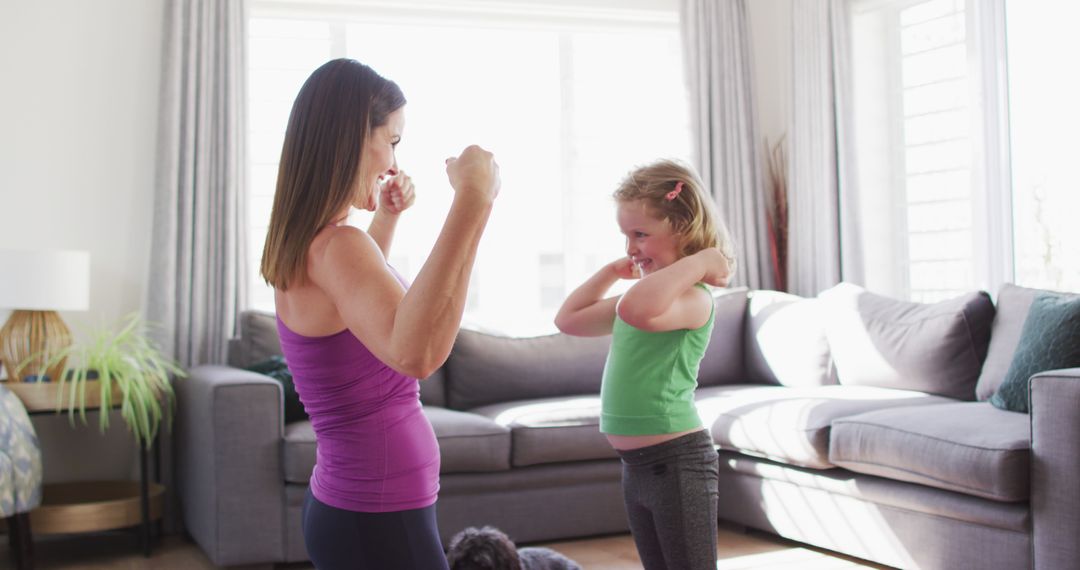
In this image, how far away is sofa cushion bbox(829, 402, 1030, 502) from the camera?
2.74 m

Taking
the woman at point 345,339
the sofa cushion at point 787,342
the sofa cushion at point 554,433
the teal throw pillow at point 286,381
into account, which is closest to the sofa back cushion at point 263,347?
the teal throw pillow at point 286,381

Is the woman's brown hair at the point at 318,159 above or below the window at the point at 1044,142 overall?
below

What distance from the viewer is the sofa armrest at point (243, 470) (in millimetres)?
3387

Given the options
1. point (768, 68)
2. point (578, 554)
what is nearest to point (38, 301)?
point (578, 554)

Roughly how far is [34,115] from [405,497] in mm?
3756

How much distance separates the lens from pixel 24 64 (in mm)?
4234

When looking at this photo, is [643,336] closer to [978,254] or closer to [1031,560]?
[1031,560]

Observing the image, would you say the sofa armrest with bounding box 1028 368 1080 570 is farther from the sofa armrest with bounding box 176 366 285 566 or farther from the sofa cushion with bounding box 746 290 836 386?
the sofa armrest with bounding box 176 366 285 566

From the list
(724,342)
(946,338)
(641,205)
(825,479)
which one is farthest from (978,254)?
(641,205)

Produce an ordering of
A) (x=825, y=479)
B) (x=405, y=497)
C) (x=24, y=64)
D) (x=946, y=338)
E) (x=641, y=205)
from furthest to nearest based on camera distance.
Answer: (x=24, y=64)
(x=946, y=338)
(x=825, y=479)
(x=641, y=205)
(x=405, y=497)

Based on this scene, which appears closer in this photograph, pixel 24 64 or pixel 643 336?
pixel 643 336

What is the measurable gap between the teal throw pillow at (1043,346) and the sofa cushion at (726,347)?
1.43 meters

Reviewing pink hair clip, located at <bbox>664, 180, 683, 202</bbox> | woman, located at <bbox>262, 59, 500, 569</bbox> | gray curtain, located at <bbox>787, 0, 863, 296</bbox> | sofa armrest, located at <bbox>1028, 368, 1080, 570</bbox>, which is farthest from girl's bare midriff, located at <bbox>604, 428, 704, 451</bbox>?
gray curtain, located at <bbox>787, 0, 863, 296</bbox>

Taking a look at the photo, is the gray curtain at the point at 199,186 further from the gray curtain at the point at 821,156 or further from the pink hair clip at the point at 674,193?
the pink hair clip at the point at 674,193
